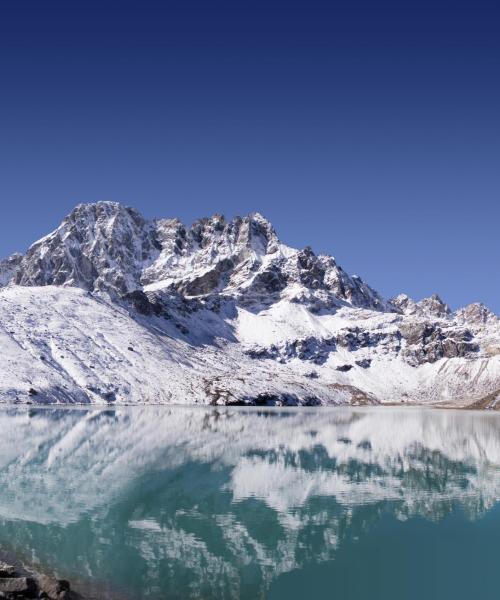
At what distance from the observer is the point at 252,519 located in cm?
4938

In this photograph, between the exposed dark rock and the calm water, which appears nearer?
the exposed dark rock

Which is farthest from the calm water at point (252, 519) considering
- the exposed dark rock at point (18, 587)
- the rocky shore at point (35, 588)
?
the exposed dark rock at point (18, 587)

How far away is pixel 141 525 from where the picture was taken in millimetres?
46750

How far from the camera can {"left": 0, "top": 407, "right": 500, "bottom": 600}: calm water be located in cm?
3544

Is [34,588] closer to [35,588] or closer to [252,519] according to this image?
[35,588]

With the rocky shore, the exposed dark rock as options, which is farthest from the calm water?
the exposed dark rock

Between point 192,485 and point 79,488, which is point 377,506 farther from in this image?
point 79,488

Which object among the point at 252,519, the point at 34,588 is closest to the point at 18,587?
the point at 34,588

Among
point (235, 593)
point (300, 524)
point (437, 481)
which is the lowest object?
point (235, 593)

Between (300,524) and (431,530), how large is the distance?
32.3 ft

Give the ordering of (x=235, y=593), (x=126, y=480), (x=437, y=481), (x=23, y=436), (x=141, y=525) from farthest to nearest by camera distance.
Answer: (x=23, y=436), (x=437, y=481), (x=126, y=480), (x=141, y=525), (x=235, y=593)

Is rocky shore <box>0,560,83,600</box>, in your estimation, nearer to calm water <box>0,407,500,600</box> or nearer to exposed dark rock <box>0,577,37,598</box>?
exposed dark rock <box>0,577,37,598</box>

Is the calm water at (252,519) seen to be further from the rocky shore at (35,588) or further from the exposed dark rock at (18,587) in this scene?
the exposed dark rock at (18,587)

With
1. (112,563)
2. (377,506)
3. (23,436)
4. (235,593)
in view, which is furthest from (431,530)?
(23,436)
